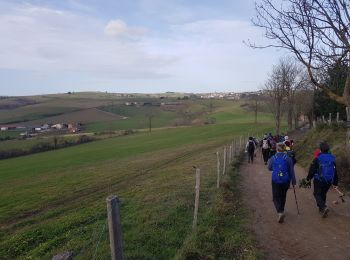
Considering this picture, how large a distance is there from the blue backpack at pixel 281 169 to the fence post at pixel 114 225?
19.8 ft

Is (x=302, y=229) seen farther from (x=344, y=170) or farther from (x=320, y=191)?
(x=344, y=170)

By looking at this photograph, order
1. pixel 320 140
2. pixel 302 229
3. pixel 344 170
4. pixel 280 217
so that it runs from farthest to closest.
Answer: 1. pixel 320 140
2. pixel 344 170
3. pixel 280 217
4. pixel 302 229

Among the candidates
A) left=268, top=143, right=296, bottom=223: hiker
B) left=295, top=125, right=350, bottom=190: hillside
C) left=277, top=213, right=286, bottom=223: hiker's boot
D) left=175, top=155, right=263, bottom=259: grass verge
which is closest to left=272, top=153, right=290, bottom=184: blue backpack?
left=268, top=143, right=296, bottom=223: hiker

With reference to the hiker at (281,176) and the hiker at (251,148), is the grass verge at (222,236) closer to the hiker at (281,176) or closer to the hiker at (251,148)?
the hiker at (281,176)

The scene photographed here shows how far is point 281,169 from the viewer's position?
10281 mm

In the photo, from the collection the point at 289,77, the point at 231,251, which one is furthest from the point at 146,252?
the point at 289,77

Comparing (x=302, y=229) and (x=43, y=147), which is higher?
(x=302, y=229)

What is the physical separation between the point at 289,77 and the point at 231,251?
52169 millimetres

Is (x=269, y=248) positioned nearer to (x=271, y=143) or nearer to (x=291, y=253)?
(x=291, y=253)

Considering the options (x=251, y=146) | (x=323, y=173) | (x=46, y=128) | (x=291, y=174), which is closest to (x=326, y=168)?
(x=323, y=173)

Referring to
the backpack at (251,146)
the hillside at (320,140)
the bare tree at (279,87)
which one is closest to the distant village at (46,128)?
the bare tree at (279,87)

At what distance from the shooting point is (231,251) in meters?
7.89

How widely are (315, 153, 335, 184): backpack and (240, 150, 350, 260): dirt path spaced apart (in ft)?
3.30

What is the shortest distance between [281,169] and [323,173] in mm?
1071
